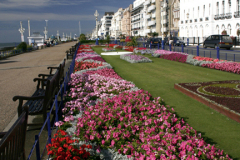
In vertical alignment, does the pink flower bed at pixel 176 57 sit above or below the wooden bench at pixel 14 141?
above

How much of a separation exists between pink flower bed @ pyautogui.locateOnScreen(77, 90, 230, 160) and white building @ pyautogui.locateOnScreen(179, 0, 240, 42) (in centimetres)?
3974

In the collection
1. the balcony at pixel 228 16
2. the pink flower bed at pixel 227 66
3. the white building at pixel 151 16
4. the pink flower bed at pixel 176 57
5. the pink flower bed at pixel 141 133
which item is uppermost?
the white building at pixel 151 16

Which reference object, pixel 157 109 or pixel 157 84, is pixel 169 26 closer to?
pixel 157 84

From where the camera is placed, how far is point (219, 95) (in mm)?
7555

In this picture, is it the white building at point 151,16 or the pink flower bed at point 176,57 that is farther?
the white building at point 151,16

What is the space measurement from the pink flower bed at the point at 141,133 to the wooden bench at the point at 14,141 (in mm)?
1299

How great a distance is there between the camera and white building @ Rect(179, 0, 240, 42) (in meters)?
42.0

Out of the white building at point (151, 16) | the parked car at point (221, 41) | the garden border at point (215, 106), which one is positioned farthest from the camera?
the white building at point (151, 16)

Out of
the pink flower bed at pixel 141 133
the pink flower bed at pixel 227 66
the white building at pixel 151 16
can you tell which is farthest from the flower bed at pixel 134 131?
the white building at pixel 151 16

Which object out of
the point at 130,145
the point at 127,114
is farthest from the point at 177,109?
the point at 130,145

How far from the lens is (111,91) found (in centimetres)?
798

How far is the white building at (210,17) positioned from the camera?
138 ft

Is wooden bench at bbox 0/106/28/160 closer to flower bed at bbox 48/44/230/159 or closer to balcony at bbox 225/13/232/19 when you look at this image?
flower bed at bbox 48/44/230/159

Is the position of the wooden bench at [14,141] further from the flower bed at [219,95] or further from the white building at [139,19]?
the white building at [139,19]
